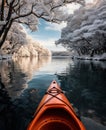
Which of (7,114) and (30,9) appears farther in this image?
(30,9)

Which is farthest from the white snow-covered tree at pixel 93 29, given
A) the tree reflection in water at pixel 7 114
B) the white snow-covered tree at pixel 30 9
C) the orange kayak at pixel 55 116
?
the orange kayak at pixel 55 116

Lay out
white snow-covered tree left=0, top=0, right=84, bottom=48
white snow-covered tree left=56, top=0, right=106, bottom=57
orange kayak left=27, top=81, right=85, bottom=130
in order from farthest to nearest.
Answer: white snow-covered tree left=56, top=0, right=106, bottom=57
white snow-covered tree left=0, top=0, right=84, bottom=48
orange kayak left=27, top=81, right=85, bottom=130

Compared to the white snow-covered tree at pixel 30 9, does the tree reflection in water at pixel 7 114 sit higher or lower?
lower

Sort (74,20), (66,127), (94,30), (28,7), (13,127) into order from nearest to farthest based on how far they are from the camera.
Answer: (66,127) → (13,127) → (28,7) → (94,30) → (74,20)

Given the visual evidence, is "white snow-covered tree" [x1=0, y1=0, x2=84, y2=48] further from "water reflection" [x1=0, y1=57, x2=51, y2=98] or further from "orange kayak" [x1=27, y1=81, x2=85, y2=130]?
"orange kayak" [x1=27, y1=81, x2=85, y2=130]

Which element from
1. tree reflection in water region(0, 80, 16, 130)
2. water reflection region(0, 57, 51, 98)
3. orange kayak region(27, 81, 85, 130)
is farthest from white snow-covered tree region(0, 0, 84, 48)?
orange kayak region(27, 81, 85, 130)

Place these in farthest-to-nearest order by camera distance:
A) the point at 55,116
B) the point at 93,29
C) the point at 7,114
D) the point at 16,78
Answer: the point at 93,29
the point at 16,78
the point at 7,114
the point at 55,116

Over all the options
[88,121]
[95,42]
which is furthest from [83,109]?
[95,42]

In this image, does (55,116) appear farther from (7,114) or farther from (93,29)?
(93,29)

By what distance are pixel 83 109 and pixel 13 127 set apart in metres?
2.60

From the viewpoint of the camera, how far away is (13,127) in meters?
5.79

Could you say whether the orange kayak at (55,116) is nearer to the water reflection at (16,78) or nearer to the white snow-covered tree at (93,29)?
the water reflection at (16,78)

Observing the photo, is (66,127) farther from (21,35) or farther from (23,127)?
(21,35)

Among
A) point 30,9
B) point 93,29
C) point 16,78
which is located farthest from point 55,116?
point 93,29
